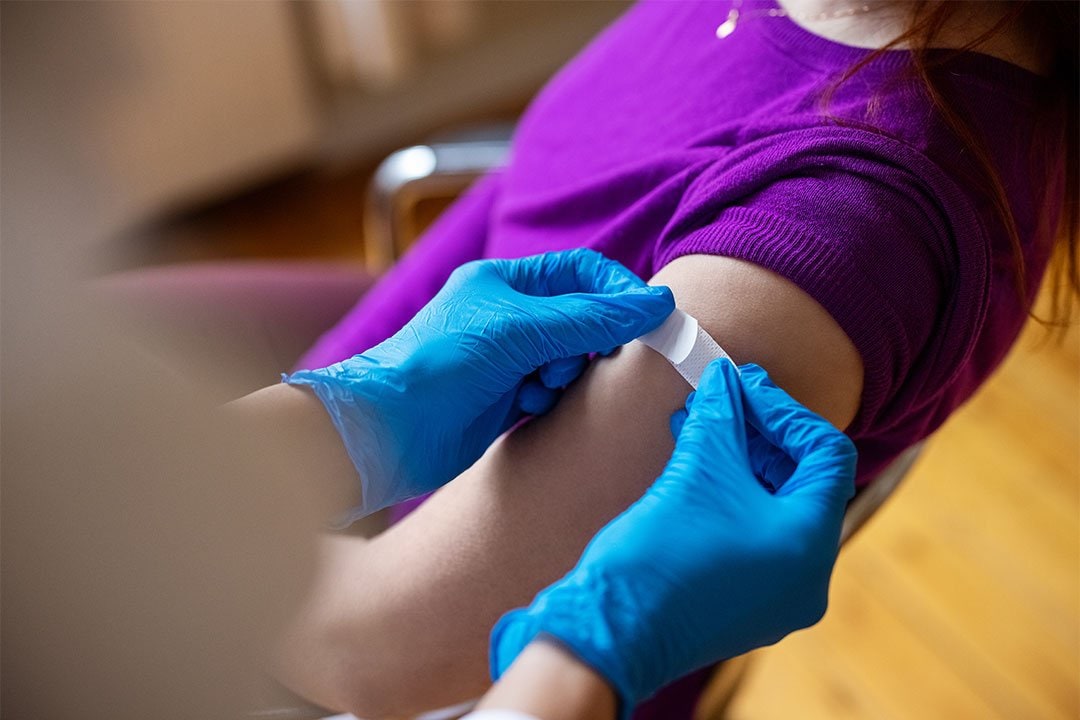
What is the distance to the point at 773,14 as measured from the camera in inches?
31.8

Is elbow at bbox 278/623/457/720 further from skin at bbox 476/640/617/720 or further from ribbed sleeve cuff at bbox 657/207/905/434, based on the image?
ribbed sleeve cuff at bbox 657/207/905/434

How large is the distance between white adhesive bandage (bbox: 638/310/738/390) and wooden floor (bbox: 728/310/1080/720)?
94 centimetres

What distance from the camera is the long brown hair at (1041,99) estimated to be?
70 cm

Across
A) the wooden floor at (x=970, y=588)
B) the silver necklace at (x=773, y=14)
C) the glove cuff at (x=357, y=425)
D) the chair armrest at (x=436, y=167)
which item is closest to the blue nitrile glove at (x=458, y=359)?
the glove cuff at (x=357, y=425)

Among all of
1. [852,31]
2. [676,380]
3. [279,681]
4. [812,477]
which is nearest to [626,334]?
[676,380]

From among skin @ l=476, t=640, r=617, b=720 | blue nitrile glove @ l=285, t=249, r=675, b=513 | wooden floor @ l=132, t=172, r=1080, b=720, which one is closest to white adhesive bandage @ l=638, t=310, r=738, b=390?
blue nitrile glove @ l=285, t=249, r=675, b=513

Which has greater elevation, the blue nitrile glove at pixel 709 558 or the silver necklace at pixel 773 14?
the silver necklace at pixel 773 14

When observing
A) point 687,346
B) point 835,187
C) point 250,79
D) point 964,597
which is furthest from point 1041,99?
point 250,79

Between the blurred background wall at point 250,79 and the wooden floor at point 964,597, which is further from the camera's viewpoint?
the blurred background wall at point 250,79

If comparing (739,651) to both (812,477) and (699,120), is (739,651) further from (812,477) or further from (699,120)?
(699,120)

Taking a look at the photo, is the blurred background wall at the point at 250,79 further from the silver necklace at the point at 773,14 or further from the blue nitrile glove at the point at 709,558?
the blue nitrile glove at the point at 709,558

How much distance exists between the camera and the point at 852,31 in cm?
76

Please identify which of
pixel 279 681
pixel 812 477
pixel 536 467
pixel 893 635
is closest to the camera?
pixel 812 477

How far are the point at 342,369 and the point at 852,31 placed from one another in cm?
45
